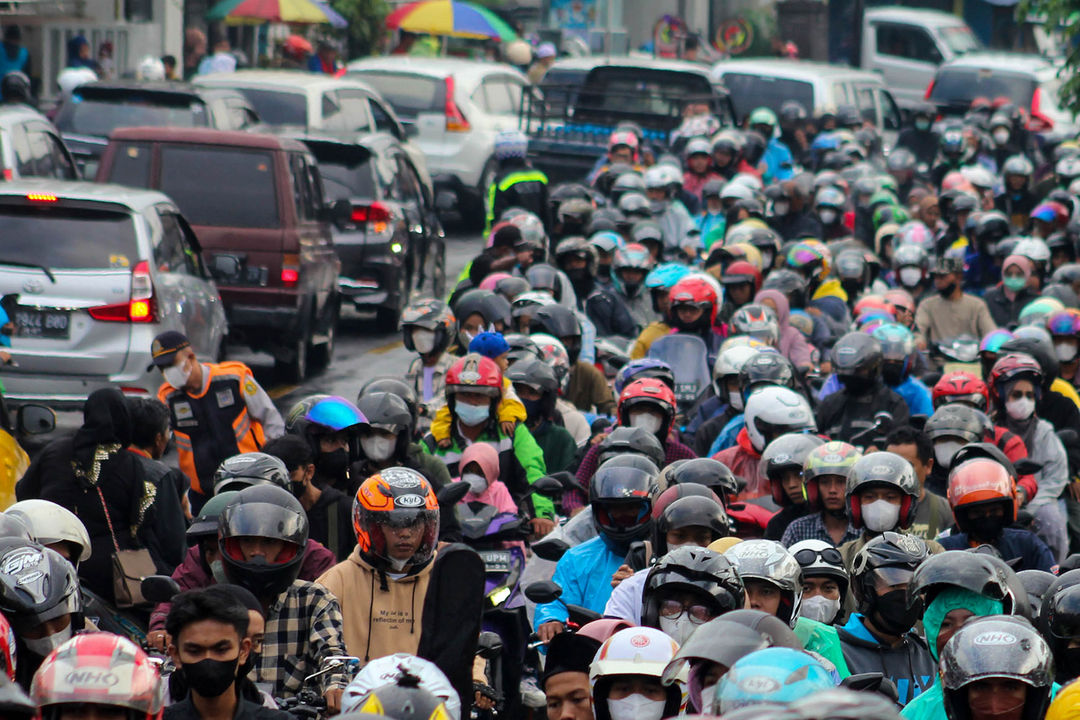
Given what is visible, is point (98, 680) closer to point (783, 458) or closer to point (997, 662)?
point (997, 662)

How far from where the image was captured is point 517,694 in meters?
8.48

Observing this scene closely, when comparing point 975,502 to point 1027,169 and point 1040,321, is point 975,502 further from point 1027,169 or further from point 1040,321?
point 1027,169

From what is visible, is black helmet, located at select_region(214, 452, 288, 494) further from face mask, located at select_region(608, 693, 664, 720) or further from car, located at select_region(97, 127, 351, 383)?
car, located at select_region(97, 127, 351, 383)

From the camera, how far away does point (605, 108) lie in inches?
1035

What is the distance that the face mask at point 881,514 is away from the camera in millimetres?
9141

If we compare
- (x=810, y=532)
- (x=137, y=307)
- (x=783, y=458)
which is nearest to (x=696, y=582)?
(x=810, y=532)

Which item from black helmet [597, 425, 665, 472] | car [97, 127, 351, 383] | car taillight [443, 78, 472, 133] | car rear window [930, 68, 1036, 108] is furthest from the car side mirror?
car rear window [930, 68, 1036, 108]

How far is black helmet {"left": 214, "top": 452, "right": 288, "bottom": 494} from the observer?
8047 millimetres

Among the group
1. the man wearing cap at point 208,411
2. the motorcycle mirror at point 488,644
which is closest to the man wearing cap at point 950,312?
the man wearing cap at point 208,411

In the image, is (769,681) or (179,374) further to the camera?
(179,374)

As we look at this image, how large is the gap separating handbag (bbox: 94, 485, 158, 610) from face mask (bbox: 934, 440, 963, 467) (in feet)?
14.9

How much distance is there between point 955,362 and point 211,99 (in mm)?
8021

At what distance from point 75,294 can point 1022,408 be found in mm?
6083

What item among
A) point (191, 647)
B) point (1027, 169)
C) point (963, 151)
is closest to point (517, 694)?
point (191, 647)
